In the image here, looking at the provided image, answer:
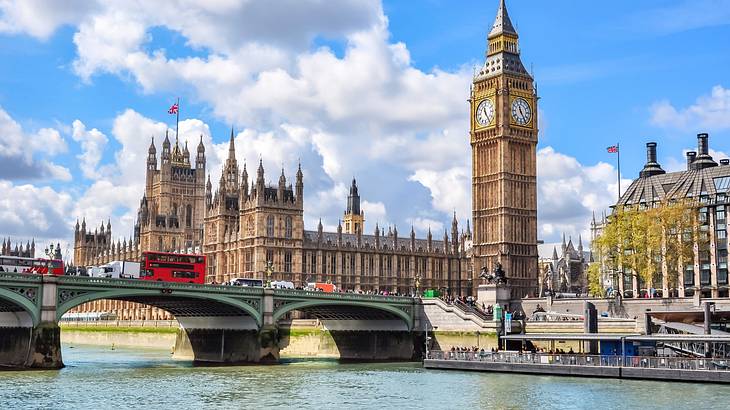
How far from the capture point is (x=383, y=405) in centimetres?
5050

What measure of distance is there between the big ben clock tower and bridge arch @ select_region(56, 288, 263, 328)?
184 ft

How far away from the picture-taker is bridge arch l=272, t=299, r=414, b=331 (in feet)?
267

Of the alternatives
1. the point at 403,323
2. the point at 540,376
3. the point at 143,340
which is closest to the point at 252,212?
the point at 143,340

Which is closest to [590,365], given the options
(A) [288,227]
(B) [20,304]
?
(B) [20,304]

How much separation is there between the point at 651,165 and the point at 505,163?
1883cm

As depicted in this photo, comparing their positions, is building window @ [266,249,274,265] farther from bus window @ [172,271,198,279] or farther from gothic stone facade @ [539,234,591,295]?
gothic stone facade @ [539,234,591,295]

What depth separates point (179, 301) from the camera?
78.8 m

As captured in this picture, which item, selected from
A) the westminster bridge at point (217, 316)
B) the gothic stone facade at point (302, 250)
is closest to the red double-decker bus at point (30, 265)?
the westminster bridge at point (217, 316)

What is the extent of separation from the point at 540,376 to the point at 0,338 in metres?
37.6

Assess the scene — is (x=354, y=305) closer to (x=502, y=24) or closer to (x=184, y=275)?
(x=184, y=275)

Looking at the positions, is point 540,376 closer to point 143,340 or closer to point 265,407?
point 265,407

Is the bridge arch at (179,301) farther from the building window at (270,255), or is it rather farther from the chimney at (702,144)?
the chimney at (702,144)

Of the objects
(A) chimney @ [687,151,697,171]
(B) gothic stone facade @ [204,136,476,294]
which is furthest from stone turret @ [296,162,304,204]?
(A) chimney @ [687,151,697,171]

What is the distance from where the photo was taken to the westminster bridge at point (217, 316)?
66.6 metres
